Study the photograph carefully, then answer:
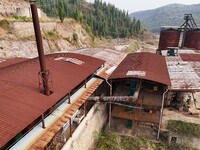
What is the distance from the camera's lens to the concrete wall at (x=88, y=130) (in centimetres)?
1421

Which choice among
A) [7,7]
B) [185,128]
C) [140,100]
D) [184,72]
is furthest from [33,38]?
[185,128]

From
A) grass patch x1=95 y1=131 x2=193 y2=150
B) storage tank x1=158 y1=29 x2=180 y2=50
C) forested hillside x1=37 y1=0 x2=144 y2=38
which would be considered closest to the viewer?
grass patch x1=95 y1=131 x2=193 y2=150

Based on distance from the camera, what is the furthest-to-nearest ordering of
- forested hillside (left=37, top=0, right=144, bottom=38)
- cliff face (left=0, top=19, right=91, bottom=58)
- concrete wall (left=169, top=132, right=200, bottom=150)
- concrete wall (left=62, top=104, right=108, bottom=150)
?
forested hillside (left=37, top=0, right=144, bottom=38)
cliff face (left=0, top=19, right=91, bottom=58)
concrete wall (left=169, top=132, right=200, bottom=150)
concrete wall (left=62, top=104, right=108, bottom=150)

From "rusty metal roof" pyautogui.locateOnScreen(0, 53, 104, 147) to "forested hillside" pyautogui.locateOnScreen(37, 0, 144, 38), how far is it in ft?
205

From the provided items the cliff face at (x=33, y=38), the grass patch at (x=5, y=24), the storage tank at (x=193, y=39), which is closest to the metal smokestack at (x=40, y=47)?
the cliff face at (x=33, y=38)

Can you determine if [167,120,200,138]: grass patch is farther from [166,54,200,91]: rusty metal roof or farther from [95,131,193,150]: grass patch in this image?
[166,54,200,91]: rusty metal roof

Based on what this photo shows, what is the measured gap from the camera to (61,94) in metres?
13.9

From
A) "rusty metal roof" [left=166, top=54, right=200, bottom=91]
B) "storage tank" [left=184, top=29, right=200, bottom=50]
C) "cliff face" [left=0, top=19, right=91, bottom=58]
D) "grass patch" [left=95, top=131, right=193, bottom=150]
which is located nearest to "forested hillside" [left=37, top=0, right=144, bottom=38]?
"cliff face" [left=0, top=19, right=91, bottom=58]

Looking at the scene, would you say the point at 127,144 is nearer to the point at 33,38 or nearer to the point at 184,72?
the point at 184,72

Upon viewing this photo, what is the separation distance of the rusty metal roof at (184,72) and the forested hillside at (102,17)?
5520cm

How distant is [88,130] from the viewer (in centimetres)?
1697

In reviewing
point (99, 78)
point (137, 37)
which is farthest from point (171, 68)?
point (137, 37)

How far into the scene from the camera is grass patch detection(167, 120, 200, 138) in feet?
59.8

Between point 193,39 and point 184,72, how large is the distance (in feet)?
96.3
